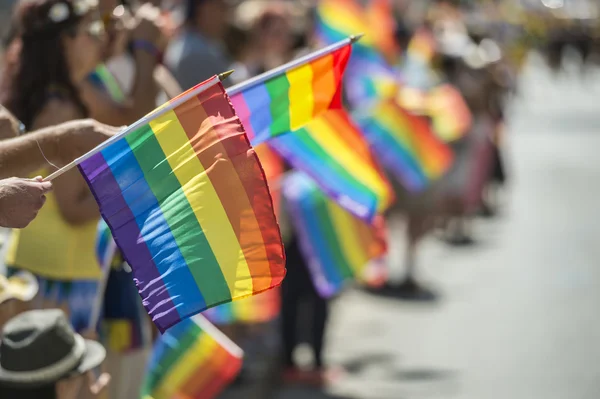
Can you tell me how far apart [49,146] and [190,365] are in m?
1.81

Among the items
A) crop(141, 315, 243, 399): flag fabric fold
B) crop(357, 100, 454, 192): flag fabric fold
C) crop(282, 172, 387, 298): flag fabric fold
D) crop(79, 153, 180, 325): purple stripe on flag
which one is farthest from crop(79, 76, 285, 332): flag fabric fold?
crop(357, 100, 454, 192): flag fabric fold

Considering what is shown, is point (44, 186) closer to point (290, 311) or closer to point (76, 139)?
point (76, 139)

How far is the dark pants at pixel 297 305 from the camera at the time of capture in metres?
6.62

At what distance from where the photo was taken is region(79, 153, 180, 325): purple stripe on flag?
2834mm

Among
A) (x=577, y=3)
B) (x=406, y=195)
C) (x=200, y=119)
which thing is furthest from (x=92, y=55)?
A: (x=577, y=3)

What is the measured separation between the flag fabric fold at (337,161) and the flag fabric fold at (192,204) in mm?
2274

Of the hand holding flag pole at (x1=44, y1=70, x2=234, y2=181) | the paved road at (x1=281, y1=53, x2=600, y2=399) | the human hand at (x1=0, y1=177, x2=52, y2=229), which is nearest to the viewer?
the human hand at (x1=0, y1=177, x2=52, y2=229)

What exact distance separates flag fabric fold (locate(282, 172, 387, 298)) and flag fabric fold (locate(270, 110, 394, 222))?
0.73m

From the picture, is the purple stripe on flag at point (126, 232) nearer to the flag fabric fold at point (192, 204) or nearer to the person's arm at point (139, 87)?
the flag fabric fold at point (192, 204)

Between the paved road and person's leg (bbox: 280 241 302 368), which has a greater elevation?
person's leg (bbox: 280 241 302 368)

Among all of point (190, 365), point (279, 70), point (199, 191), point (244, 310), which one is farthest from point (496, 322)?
point (199, 191)

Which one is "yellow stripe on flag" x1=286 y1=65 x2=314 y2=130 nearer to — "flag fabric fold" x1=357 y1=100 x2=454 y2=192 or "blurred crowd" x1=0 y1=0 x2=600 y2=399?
"blurred crowd" x1=0 y1=0 x2=600 y2=399

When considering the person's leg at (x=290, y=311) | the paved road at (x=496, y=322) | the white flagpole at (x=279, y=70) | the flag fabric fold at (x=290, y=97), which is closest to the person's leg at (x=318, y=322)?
the person's leg at (x=290, y=311)

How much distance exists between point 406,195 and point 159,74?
15.3ft
